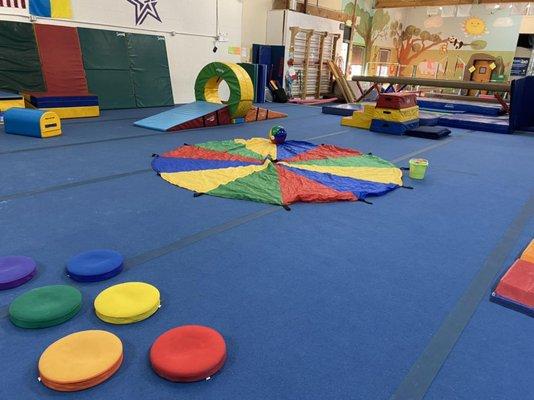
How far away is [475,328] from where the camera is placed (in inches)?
76.9

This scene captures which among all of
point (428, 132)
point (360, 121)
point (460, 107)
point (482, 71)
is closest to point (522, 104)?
point (428, 132)

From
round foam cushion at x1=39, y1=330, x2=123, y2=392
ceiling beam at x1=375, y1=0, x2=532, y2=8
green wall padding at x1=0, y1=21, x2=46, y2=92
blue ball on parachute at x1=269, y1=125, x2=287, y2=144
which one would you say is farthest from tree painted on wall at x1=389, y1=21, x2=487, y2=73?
round foam cushion at x1=39, y1=330, x2=123, y2=392

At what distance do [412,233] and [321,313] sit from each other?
136cm

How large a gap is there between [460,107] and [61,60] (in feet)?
32.1

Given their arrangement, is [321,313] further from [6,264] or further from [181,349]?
[6,264]

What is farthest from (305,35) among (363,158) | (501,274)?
(501,274)

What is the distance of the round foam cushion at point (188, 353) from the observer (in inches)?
60.7

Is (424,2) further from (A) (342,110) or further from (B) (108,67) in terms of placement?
(B) (108,67)

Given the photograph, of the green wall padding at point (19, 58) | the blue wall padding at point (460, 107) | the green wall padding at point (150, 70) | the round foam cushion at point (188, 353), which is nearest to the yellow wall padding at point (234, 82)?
the green wall padding at point (150, 70)

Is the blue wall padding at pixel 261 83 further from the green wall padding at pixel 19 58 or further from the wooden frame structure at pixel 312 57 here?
the green wall padding at pixel 19 58

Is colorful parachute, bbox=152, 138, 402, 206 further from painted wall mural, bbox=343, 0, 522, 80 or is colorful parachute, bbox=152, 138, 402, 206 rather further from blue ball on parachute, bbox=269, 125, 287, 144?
painted wall mural, bbox=343, 0, 522, 80

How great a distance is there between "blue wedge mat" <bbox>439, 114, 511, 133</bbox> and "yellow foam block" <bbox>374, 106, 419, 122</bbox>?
1602mm

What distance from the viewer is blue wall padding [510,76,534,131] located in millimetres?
7422

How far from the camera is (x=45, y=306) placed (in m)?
1.87
